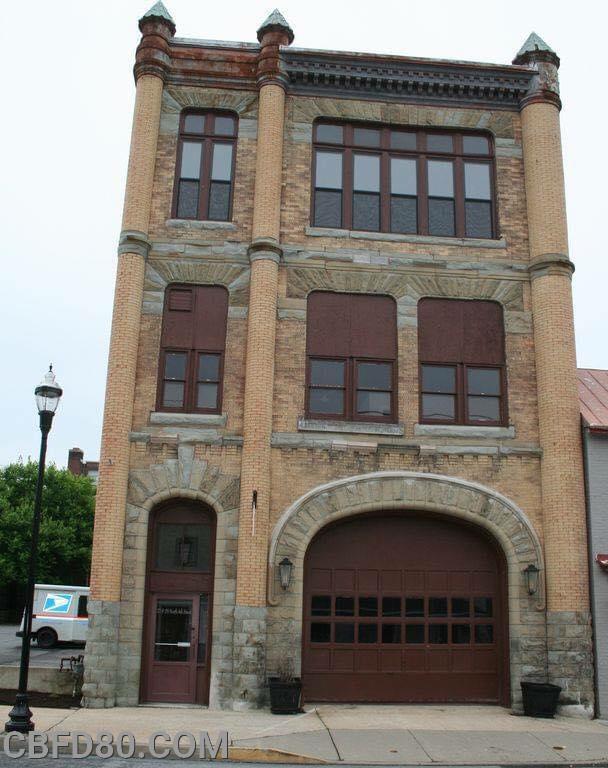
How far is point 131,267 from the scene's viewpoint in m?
17.1

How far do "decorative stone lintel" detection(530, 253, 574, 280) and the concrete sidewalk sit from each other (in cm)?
918

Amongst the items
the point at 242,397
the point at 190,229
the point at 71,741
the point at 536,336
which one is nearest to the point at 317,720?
the point at 71,741

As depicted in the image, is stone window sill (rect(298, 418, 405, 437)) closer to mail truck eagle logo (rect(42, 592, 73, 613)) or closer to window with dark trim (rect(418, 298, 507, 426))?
window with dark trim (rect(418, 298, 507, 426))

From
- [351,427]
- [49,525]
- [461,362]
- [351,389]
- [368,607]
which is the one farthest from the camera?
[49,525]

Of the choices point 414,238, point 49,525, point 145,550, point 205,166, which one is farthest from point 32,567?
point 49,525

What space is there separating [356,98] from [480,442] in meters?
8.70

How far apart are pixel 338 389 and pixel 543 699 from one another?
7.24 m

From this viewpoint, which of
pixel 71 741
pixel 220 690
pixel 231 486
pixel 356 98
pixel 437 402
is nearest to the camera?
pixel 71 741

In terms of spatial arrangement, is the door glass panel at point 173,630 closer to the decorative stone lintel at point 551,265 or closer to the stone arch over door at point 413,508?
the stone arch over door at point 413,508

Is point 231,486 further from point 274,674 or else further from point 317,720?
point 317,720

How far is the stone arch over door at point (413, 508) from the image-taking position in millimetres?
15680

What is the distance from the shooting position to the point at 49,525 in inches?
1645

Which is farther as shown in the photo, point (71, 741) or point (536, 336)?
point (536, 336)

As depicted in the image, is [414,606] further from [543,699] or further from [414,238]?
[414,238]
